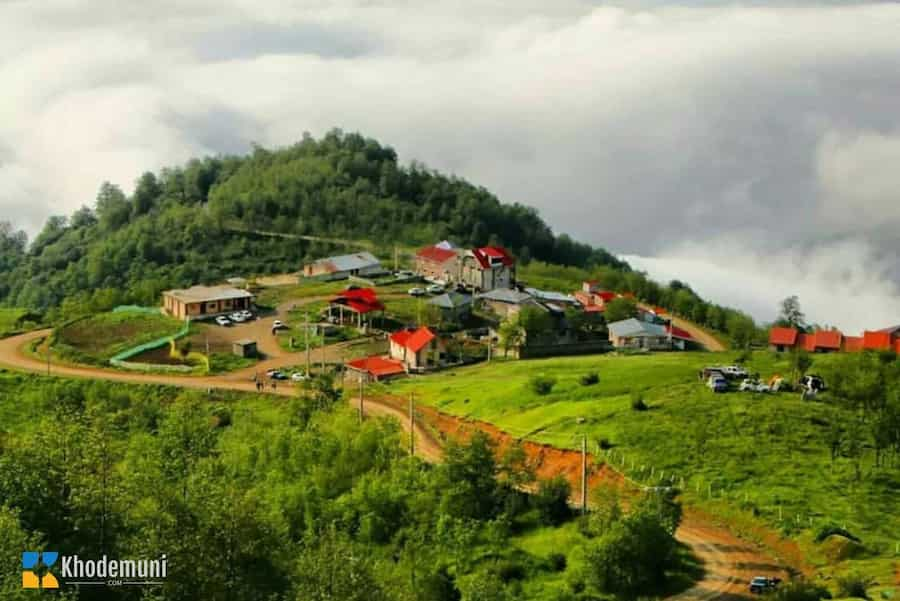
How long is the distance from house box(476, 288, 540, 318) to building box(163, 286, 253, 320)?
17.0 meters

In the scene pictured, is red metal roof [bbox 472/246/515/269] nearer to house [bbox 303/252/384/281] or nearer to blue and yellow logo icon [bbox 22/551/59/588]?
house [bbox 303/252/384/281]

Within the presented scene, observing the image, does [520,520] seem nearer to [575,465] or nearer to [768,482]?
[575,465]

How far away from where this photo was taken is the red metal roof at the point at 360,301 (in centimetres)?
8262

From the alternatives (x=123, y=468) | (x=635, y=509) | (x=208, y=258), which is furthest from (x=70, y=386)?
(x=208, y=258)

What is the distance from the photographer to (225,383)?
69500mm

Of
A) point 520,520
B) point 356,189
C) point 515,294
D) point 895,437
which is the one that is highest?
point 356,189

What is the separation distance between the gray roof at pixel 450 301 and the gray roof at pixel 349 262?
15310 mm

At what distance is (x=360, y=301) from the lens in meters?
83.5

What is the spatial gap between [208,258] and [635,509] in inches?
3318

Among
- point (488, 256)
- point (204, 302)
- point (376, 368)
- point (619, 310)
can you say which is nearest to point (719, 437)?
point (376, 368)

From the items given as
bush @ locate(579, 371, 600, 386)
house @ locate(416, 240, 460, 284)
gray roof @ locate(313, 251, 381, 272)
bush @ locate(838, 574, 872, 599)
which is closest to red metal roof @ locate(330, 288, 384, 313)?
house @ locate(416, 240, 460, 284)

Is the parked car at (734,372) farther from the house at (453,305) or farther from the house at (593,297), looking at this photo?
the house at (453,305)

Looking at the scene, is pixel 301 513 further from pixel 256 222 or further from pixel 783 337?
pixel 256 222

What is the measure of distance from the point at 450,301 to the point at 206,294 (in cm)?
1739
